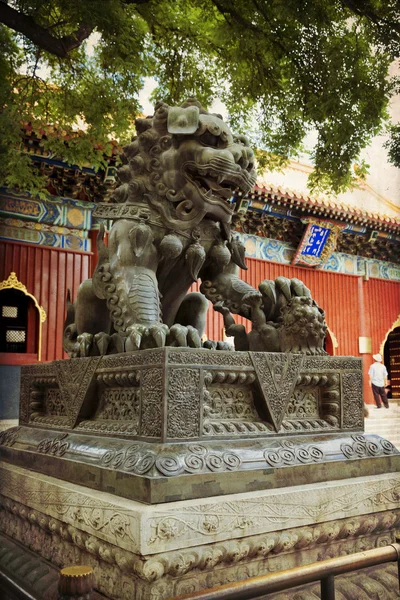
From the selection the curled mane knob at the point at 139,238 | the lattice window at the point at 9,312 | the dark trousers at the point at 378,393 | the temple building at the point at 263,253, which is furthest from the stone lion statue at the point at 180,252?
the dark trousers at the point at 378,393

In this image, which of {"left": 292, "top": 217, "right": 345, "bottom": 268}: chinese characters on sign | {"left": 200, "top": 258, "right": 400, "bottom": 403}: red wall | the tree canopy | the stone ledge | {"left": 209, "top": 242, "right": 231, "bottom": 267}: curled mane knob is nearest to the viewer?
the stone ledge

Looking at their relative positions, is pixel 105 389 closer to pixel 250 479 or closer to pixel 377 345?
pixel 250 479

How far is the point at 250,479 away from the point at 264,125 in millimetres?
5563

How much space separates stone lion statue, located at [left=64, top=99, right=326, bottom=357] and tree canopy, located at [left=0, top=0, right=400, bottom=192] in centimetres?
341

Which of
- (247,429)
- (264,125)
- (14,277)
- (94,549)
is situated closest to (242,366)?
(247,429)

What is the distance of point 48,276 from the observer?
7.73m

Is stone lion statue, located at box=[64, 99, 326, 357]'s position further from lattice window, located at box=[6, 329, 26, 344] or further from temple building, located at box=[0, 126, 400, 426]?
lattice window, located at box=[6, 329, 26, 344]

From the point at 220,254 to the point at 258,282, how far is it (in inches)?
295

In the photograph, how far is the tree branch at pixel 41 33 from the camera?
15.8 ft

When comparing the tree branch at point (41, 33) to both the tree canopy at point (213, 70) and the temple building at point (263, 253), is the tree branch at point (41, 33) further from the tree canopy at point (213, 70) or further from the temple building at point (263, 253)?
the temple building at point (263, 253)

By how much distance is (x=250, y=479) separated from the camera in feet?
5.65

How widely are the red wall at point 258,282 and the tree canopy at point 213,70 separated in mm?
1425

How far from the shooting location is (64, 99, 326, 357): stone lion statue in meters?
2.19

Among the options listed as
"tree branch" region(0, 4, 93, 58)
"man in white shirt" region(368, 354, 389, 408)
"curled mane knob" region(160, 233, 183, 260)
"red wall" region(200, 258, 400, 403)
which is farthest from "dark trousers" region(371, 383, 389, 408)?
"curled mane knob" region(160, 233, 183, 260)
